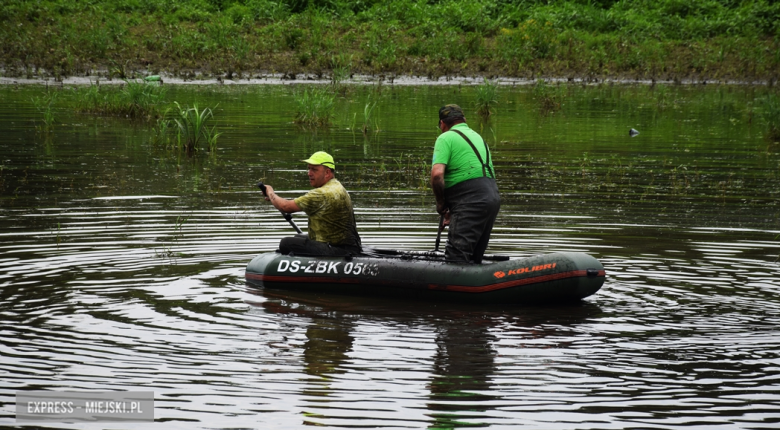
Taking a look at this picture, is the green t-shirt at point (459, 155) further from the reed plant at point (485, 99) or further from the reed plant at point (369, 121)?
the reed plant at point (485, 99)

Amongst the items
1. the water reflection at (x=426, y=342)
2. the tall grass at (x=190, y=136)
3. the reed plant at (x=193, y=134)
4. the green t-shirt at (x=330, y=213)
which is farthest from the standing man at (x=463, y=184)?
the reed plant at (x=193, y=134)

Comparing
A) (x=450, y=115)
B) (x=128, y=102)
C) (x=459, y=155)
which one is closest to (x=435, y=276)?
(x=459, y=155)

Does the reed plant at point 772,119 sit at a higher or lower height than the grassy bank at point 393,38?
lower

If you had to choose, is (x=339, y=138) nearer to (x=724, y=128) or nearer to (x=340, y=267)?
(x=724, y=128)

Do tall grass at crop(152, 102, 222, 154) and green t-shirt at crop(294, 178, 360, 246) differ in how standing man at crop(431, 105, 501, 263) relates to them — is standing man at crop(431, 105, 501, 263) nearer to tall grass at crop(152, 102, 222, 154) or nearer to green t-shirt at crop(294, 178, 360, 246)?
green t-shirt at crop(294, 178, 360, 246)

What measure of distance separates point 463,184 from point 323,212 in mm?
1341

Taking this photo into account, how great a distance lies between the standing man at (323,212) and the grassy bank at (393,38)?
22767mm

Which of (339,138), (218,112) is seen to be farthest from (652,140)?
(218,112)

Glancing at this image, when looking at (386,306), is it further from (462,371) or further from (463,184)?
(462,371)

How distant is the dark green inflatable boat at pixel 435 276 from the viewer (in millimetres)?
8109

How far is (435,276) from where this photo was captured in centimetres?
835

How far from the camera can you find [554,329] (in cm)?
753

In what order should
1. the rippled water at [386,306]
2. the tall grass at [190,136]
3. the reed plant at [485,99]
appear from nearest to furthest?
the rippled water at [386,306]
the tall grass at [190,136]
the reed plant at [485,99]

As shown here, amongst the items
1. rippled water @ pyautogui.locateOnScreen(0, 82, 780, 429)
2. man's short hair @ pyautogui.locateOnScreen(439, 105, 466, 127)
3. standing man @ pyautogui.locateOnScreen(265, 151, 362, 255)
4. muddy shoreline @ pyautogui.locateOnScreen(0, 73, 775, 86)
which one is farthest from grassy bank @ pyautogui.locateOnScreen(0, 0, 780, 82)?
man's short hair @ pyautogui.locateOnScreen(439, 105, 466, 127)
